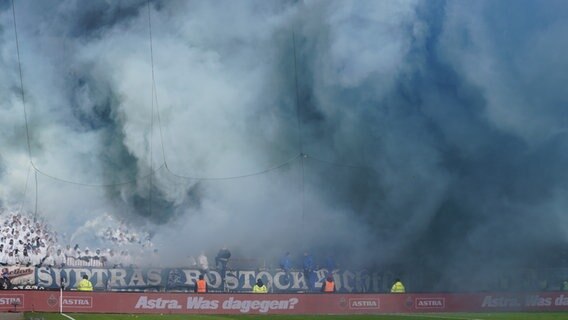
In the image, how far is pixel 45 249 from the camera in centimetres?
5669

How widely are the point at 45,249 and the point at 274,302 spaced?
1549 centimetres

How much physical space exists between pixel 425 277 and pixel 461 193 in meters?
5.47

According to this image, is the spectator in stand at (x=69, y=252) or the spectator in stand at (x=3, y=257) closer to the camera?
the spectator in stand at (x=3, y=257)

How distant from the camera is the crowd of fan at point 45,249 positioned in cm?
5472

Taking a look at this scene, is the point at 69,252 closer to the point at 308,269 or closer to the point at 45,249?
the point at 45,249

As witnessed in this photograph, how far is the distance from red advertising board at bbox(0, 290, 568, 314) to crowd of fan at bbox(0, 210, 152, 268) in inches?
299

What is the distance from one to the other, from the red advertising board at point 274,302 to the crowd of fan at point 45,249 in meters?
7.59

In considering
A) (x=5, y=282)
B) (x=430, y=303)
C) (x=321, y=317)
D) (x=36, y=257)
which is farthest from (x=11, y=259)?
(x=430, y=303)

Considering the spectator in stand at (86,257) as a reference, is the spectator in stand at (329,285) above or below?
below

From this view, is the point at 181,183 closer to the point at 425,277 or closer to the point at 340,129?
the point at 340,129

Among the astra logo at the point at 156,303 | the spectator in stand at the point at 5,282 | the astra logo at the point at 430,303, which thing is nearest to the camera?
the astra logo at the point at 156,303

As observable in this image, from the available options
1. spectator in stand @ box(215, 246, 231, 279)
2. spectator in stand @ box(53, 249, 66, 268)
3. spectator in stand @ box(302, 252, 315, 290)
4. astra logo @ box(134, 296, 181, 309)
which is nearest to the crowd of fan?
spectator in stand @ box(53, 249, 66, 268)

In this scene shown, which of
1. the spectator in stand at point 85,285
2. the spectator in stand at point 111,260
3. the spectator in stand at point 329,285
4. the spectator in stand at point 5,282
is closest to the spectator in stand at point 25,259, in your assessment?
the spectator in stand at point 5,282

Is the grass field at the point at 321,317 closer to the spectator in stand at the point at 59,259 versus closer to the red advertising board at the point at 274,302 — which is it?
the red advertising board at the point at 274,302
